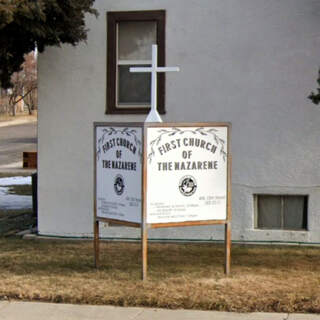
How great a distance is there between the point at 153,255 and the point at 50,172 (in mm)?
2311

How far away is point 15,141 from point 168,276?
33.3m

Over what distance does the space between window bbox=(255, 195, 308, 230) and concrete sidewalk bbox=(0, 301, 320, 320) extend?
3566 millimetres

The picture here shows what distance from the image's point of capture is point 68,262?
8672mm

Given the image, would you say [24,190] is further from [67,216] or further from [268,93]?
[268,93]

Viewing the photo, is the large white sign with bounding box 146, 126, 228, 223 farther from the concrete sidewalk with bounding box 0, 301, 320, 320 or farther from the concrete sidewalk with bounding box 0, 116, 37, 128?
the concrete sidewalk with bounding box 0, 116, 37, 128

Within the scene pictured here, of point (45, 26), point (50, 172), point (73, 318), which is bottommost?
point (73, 318)

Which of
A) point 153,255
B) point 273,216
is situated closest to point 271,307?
point 153,255

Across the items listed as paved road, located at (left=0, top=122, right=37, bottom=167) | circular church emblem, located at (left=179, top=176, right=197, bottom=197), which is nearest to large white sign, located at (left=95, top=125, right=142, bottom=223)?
circular church emblem, located at (left=179, top=176, right=197, bottom=197)

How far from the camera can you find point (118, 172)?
314 inches

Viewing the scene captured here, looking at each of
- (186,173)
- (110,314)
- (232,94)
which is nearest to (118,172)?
(186,173)

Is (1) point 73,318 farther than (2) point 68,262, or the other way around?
(2) point 68,262

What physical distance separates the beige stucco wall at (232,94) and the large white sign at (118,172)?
2.02 meters

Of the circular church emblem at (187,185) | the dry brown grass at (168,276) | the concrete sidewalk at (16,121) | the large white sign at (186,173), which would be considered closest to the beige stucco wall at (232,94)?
the dry brown grass at (168,276)

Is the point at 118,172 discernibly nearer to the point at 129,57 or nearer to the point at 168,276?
the point at 168,276
